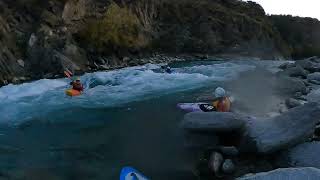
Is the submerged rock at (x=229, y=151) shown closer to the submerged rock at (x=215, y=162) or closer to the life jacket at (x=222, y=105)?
the submerged rock at (x=215, y=162)

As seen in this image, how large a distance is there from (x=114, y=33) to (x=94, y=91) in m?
20.0

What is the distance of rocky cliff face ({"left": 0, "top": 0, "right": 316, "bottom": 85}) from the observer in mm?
29047

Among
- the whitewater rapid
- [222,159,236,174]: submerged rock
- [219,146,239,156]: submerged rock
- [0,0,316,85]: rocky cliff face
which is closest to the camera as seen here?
[222,159,236,174]: submerged rock

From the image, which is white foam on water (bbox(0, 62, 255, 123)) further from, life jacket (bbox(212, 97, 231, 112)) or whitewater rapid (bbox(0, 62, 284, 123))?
life jacket (bbox(212, 97, 231, 112))

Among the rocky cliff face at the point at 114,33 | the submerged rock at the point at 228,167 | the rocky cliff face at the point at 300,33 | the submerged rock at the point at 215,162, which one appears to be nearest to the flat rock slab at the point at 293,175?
the submerged rock at the point at 228,167

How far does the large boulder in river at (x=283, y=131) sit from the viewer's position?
952 cm

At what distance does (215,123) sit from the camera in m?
10.3

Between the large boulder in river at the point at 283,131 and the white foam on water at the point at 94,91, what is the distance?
8480mm

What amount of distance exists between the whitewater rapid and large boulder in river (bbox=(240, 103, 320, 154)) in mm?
8367

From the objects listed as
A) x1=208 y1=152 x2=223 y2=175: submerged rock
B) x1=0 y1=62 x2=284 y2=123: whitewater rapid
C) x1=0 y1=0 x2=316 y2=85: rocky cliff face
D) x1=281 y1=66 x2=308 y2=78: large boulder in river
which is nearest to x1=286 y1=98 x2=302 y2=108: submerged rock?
x1=208 y1=152 x2=223 y2=175: submerged rock

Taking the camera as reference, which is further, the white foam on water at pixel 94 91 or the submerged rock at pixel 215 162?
the white foam on water at pixel 94 91

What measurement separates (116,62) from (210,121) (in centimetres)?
2666

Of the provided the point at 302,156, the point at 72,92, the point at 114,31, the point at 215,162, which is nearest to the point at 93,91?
the point at 72,92

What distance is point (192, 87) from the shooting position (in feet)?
74.3
